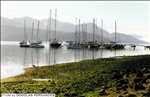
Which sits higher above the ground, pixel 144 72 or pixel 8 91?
pixel 144 72

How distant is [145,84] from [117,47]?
12436 cm

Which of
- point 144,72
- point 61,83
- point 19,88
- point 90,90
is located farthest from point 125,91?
point 19,88

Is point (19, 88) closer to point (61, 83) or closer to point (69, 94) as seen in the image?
point (61, 83)

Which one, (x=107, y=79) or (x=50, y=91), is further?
(x=107, y=79)

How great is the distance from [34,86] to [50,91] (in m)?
3.11

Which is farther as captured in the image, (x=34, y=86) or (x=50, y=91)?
(x=34, y=86)

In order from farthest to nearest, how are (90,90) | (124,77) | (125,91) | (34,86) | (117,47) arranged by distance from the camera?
(117,47) < (34,86) < (124,77) < (90,90) < (125,91)

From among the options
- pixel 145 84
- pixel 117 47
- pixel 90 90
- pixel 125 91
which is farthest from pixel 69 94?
pixel 117 47

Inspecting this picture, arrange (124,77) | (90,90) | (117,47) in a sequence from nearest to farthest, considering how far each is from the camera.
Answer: (90,90), (124,77), (117,47)

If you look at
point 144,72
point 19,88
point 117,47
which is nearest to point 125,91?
point 144,72

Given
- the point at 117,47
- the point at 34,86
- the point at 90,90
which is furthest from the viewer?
the point at 117,47

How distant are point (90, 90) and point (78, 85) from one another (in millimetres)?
2314

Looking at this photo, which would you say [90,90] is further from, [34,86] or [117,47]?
[117,47]

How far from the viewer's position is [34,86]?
1037 inches
